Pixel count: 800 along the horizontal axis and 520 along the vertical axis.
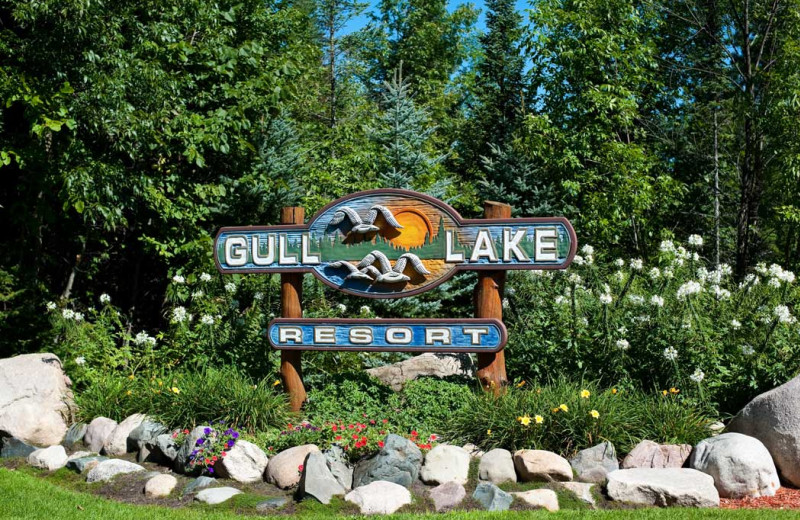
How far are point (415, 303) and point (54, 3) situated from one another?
5648 mm

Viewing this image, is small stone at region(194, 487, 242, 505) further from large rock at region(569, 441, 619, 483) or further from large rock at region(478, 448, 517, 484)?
large rock at region(569, 441, 619, 483)

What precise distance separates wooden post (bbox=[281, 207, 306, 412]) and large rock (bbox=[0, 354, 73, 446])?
7.43 feet

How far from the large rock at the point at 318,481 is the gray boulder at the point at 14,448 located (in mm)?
3040

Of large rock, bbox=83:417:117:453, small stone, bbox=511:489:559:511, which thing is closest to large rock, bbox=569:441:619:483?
small stone, bbox=511:489:559:511

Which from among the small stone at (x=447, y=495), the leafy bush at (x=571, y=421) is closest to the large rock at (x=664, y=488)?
the leafy bush at (x=571, y=421)

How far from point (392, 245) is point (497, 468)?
2.55 m

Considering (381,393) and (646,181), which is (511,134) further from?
(381,393)

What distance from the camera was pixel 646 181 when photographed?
12656 millimetres

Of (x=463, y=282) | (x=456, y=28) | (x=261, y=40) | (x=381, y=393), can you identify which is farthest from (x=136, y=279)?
(x=456, y=28)

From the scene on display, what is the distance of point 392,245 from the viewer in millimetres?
7668

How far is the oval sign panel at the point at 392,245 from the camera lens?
7.21m

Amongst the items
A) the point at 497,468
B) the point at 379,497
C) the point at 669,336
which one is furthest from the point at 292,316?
A: the point at 669,336

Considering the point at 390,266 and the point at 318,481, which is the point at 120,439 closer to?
the point at 318,481

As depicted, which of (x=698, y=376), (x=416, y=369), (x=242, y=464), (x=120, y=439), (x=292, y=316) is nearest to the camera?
(x=242, y=464)
